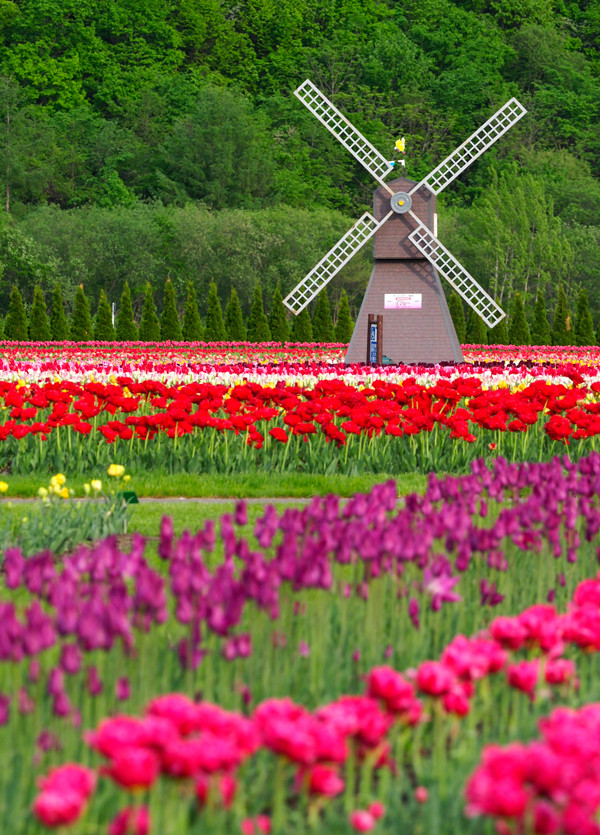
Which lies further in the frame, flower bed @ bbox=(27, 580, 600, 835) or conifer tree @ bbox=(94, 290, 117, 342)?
conifer tree @ bbox=(94, 290, 117, 342)

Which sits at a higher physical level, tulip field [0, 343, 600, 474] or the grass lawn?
tulip field [0, 343, 600, 474]

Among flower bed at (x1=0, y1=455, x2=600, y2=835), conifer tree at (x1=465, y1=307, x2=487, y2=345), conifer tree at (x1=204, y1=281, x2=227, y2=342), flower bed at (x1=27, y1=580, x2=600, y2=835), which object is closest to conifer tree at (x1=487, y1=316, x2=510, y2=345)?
conifer tree at (x1=465, y1=307, x2=487, y2=345)

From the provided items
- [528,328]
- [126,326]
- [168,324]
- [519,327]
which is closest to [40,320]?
[126,326]

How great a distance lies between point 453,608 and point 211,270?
190ft

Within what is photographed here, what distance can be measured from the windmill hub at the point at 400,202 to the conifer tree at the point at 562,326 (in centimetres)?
1878

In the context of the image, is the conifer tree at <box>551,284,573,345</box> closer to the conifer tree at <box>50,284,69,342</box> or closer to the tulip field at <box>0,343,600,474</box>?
the conifer tree at <box>50,284,69,342</box>

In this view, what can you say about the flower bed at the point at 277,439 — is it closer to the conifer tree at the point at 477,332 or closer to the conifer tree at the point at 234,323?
the conifer tree at the point at 477,332

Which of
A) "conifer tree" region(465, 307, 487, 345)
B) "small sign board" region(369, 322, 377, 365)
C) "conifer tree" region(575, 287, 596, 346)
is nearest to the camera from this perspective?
"small sign board" region(369, 322, 377, 365)

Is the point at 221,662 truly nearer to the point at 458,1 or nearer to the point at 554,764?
the point at 554,764

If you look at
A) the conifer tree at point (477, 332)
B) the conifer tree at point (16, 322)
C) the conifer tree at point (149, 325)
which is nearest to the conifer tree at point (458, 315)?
the conifer tree at point (477, 332)

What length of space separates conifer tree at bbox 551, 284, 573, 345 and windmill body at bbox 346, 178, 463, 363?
18.3m

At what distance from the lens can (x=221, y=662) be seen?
3.83 m

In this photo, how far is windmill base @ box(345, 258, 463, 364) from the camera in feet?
82.6

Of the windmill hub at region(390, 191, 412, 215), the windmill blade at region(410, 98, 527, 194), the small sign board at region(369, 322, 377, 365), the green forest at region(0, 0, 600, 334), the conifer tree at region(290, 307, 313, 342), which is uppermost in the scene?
the green forest at region(0, 0, 600, 334)
